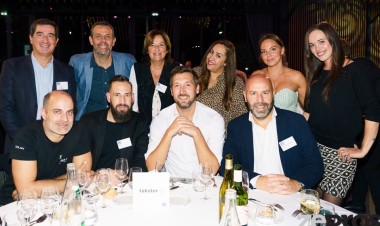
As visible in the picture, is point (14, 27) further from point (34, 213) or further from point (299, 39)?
point (34, 213)

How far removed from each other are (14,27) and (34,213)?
8.10m

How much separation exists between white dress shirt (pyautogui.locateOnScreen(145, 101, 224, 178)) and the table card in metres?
1.12

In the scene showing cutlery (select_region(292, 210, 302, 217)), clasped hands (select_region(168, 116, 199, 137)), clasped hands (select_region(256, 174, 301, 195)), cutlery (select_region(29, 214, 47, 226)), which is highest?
clasped hands (select_region(168, 116, 199, 137))

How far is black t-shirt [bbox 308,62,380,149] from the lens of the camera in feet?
9.31

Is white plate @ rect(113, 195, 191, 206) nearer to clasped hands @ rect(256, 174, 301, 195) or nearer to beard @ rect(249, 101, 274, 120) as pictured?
clasped hands @ rect(256, 174, 301, 195)

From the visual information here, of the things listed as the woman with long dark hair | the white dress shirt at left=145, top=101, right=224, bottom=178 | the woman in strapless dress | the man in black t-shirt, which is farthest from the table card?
the woman in strapless dress

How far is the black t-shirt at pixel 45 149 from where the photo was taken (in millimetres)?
2564

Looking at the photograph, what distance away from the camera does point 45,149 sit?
264cm

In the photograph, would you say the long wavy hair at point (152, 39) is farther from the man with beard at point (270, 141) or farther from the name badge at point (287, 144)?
the name badge at point (287, 144)

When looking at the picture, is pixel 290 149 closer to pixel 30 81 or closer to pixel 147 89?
pixel 147 89

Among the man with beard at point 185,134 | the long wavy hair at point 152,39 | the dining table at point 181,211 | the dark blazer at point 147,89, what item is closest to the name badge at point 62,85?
the dark blazer at point 147,89

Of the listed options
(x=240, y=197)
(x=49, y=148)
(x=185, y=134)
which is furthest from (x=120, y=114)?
(x=240, y=197)

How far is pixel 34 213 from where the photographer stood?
1780mm

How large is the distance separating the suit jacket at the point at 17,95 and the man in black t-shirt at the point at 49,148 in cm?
108
